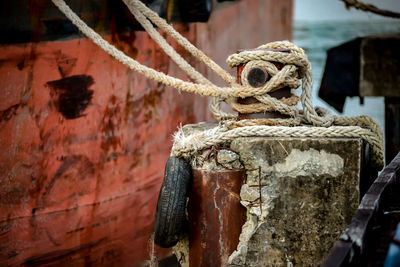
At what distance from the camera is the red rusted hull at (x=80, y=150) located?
219 centimetres

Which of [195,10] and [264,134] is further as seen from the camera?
[195,10]

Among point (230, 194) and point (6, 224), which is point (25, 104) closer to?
point (6, 224)

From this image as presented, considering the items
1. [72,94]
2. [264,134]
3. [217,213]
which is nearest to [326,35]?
Answer: [72,94]

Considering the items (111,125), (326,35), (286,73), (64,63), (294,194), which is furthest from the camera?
(326,35)

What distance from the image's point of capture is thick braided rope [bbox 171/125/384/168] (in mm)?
1803

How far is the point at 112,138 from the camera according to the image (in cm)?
263

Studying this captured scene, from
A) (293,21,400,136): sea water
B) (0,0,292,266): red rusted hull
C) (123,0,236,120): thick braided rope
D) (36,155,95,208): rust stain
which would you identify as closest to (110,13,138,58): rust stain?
(0,0,292,266): red rusted hull

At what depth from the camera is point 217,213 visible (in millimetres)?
1835

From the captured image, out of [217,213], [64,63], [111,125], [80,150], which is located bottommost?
[217,213]

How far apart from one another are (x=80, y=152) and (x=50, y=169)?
0.20 m

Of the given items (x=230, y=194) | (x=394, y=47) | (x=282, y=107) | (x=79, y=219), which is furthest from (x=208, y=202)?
(x=394, y=47)

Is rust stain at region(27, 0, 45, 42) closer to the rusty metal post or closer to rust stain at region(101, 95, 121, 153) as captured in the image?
rust stain at region(101, 95, 121, 153)

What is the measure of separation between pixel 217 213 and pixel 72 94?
3.72ft

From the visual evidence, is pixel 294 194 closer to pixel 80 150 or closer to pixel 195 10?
pixel 80 150
